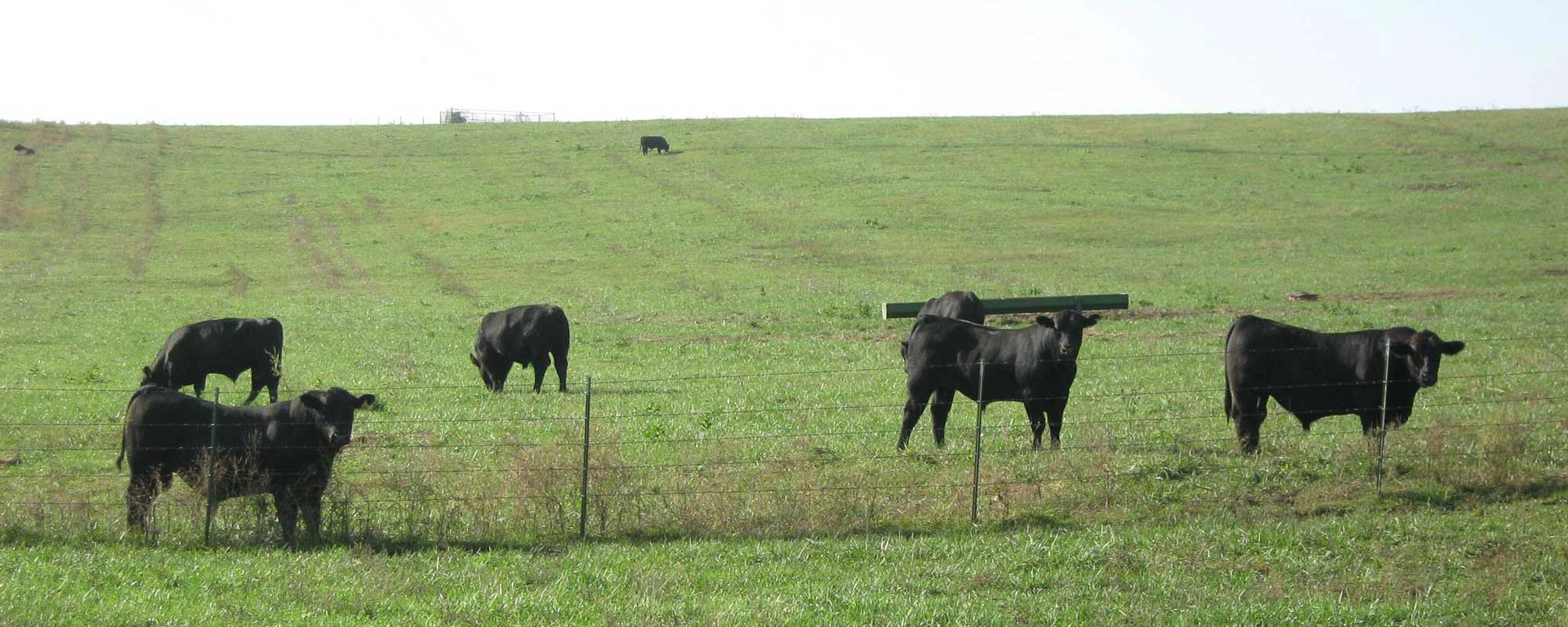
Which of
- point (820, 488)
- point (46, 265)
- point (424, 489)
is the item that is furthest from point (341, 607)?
point (46, 265)

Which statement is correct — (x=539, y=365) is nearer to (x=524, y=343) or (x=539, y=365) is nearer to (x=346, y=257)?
(x=524, y=343)

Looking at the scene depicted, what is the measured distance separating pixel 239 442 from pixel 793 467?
4903 mm

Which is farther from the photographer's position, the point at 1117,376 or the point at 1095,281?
the point at 1095,281

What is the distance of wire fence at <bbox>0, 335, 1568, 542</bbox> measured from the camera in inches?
415

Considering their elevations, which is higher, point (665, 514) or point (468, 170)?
point (468, 170)

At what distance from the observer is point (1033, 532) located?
10344 mm

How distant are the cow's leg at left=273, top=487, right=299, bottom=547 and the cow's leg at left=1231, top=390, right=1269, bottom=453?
9.18 meters

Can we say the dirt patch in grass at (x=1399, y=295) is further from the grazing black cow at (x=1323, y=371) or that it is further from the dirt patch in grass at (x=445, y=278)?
the dirt patch in grass at (x=445, y=278)

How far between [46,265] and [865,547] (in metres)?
39.9

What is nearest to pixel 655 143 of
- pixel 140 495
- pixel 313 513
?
pixel 140 495

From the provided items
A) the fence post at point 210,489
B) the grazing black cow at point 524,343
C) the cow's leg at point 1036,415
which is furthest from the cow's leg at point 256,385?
the cow's leg at point 1036,415

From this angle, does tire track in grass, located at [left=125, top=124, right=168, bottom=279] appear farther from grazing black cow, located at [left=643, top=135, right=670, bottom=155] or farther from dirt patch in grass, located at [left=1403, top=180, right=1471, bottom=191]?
dirt patch in grass, located at [left=1403, top=180, right=1471, bottom=191]

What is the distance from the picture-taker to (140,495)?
34.9 ft

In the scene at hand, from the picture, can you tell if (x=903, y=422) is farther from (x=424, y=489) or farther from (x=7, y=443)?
(x=7, y=443)
